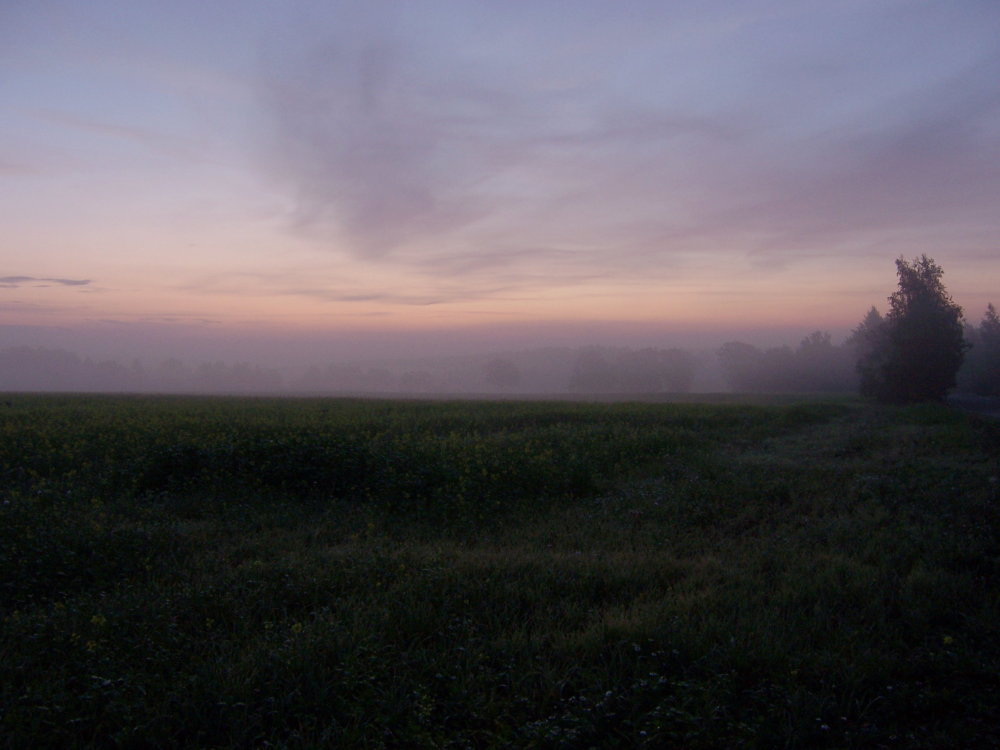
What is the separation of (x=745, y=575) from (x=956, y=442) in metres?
10.3

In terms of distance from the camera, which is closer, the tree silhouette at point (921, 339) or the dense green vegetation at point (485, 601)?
the dense green vegetation at point (485, 601)

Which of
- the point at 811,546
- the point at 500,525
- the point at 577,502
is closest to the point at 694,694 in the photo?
the point at 811,546

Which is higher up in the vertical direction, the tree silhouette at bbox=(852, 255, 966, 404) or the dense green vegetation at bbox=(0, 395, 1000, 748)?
the tree silhouette at bbox=(852, 255, 966, 404)

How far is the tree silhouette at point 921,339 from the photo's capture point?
104 ft

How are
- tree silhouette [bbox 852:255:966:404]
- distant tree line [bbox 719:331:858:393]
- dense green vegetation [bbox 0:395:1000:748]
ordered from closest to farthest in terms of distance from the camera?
dense green vegetation [bbox 0:395:1000:748]
tree silhouette [bbox 852:255:966:404]
distant tree line [bbox 719:331:858:393]

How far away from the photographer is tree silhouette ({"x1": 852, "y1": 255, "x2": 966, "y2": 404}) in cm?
3180

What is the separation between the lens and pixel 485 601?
17.7 feet

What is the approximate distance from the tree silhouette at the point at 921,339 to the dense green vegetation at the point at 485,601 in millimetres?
24185

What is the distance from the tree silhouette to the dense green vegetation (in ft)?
79.3

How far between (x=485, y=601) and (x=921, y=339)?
34.6 meters

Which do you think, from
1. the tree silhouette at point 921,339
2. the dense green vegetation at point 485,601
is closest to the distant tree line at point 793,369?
the tree silhouette at point 921,339

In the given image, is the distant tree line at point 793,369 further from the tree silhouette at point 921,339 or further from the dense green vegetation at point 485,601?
the dense green vegetation at point 485,601

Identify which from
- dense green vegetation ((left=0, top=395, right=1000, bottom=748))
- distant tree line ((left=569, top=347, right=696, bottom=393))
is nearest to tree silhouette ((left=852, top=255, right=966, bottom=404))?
dense green vegetation ((left=0, top=395, right=1000, bottom=748))

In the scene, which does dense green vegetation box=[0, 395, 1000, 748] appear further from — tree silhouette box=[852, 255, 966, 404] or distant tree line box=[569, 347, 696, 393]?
distant tree line box=[569, 347, 696, 393]
